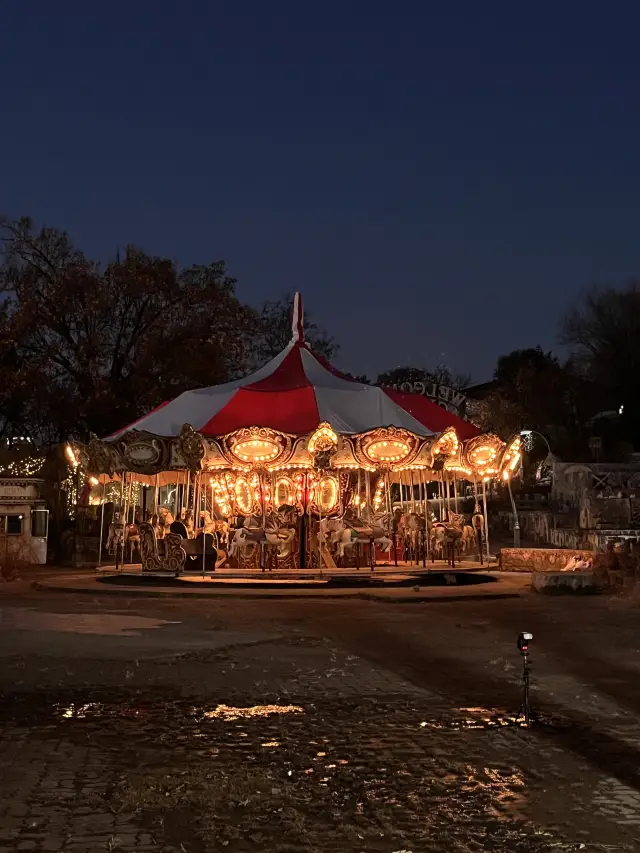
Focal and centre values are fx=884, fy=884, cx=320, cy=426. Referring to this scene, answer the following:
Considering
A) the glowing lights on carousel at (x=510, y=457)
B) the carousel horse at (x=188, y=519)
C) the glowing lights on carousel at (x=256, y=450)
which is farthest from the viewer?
the carousel horse at (x=188, y=519)

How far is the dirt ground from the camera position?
489 cm

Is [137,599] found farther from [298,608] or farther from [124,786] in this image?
[124,786]

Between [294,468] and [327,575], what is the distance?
4843mm

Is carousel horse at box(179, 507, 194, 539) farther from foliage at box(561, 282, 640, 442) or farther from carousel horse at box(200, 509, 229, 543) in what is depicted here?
foliage at box(561, 282, 640, 442)

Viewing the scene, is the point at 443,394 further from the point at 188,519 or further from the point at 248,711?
the point at 248,711

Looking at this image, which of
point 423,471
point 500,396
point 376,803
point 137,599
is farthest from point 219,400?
point 500,396

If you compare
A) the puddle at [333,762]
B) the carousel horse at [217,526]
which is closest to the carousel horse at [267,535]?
the carousel horse at [217,526]

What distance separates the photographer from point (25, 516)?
115 feet

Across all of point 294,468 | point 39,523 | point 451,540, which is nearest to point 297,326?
point 294,468

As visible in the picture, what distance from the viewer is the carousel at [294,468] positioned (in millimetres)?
24484

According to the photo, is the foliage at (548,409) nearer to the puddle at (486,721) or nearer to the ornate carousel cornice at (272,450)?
the ornate carousel cornice at (272,450)

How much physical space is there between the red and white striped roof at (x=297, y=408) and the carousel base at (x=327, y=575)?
3.89m

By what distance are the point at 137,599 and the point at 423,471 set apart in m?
12.6

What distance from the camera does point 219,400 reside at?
90.4ft
